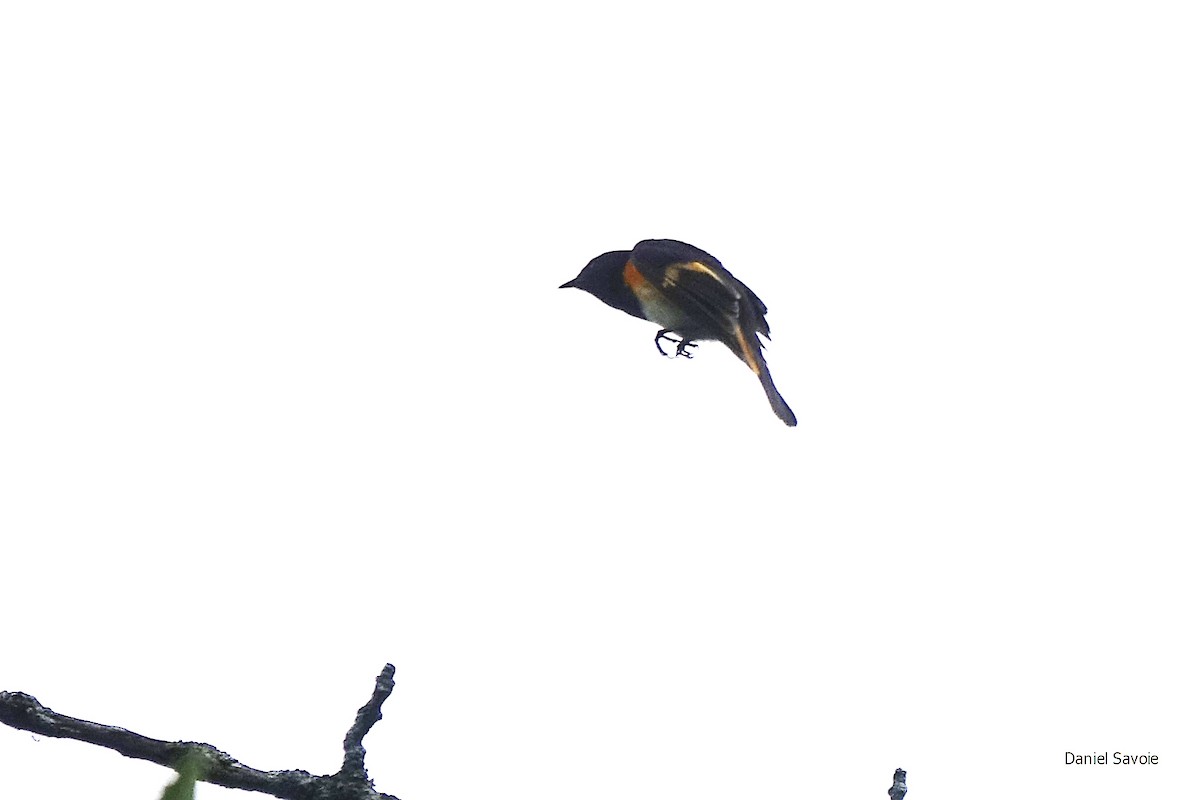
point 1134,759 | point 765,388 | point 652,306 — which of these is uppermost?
point 652,306

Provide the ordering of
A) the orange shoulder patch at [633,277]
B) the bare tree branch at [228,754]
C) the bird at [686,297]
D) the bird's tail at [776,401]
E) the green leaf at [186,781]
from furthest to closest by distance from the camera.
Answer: the orange shoulder patch at [633,277] → the bird at [686,297] → the bird's tail at [776,401] → the bare tree branch at [228,754] → the green leaf at [186,781]

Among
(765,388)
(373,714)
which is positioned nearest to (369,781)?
(373,714)

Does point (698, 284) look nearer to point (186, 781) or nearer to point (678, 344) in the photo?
point (678, 344)

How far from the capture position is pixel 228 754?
1.99m

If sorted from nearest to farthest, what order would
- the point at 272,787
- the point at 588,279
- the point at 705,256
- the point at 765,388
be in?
the point at 272,787
the point at 765,388
the point at 705,256
the point at 588,279

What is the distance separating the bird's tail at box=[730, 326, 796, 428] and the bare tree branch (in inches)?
101

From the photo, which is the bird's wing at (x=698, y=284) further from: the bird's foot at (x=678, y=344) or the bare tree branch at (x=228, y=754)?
the bare tree branch at (x=228, y=754)

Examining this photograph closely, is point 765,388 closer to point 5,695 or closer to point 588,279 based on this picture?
point 588,279

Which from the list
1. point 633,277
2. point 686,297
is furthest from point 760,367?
point 633,277

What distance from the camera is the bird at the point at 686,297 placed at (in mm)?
5613

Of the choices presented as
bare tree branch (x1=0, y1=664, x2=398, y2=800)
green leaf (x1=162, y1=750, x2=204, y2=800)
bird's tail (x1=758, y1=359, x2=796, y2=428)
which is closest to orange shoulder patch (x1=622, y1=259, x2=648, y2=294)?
bird's tail (x1=758, y1=359, x2=796, y2=428)

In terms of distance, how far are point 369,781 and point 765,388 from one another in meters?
3.08

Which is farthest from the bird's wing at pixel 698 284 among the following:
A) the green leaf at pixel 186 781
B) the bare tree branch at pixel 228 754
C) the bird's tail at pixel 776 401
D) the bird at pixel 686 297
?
the green leaf at pixel 186 781

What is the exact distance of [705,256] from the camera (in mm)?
6188
